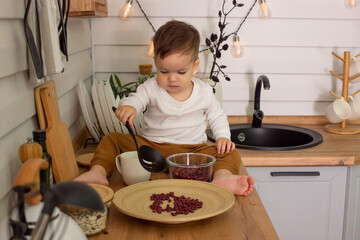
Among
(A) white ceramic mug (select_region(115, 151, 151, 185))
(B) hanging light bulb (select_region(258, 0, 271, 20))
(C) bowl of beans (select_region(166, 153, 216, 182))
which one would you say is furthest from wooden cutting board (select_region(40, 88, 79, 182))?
(B) hanging light bulb (select_region(258, 0, 271, 20))

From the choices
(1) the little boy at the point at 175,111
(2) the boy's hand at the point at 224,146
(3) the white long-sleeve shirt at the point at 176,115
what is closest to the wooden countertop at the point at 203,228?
(1) the little boy at the point at 175,111

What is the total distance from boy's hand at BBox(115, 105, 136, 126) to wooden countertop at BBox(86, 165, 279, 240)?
398mm

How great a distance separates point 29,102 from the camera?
1.41m

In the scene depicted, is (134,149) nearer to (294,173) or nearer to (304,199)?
(294,173)

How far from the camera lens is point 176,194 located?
1.39 metres

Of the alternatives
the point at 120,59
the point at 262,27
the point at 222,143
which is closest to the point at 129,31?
the point at 120,59

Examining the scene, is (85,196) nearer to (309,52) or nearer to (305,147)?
(305,147)

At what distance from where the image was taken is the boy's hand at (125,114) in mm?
1650

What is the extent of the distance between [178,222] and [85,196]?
0.57 metres

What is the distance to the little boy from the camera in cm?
172

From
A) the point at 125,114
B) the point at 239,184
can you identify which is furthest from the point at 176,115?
the point at 239,184

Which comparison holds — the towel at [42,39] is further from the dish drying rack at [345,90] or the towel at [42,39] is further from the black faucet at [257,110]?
the dish drying rack at [345,90]

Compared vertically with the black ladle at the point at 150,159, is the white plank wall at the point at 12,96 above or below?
above

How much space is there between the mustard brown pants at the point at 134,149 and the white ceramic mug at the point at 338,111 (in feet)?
3.24
